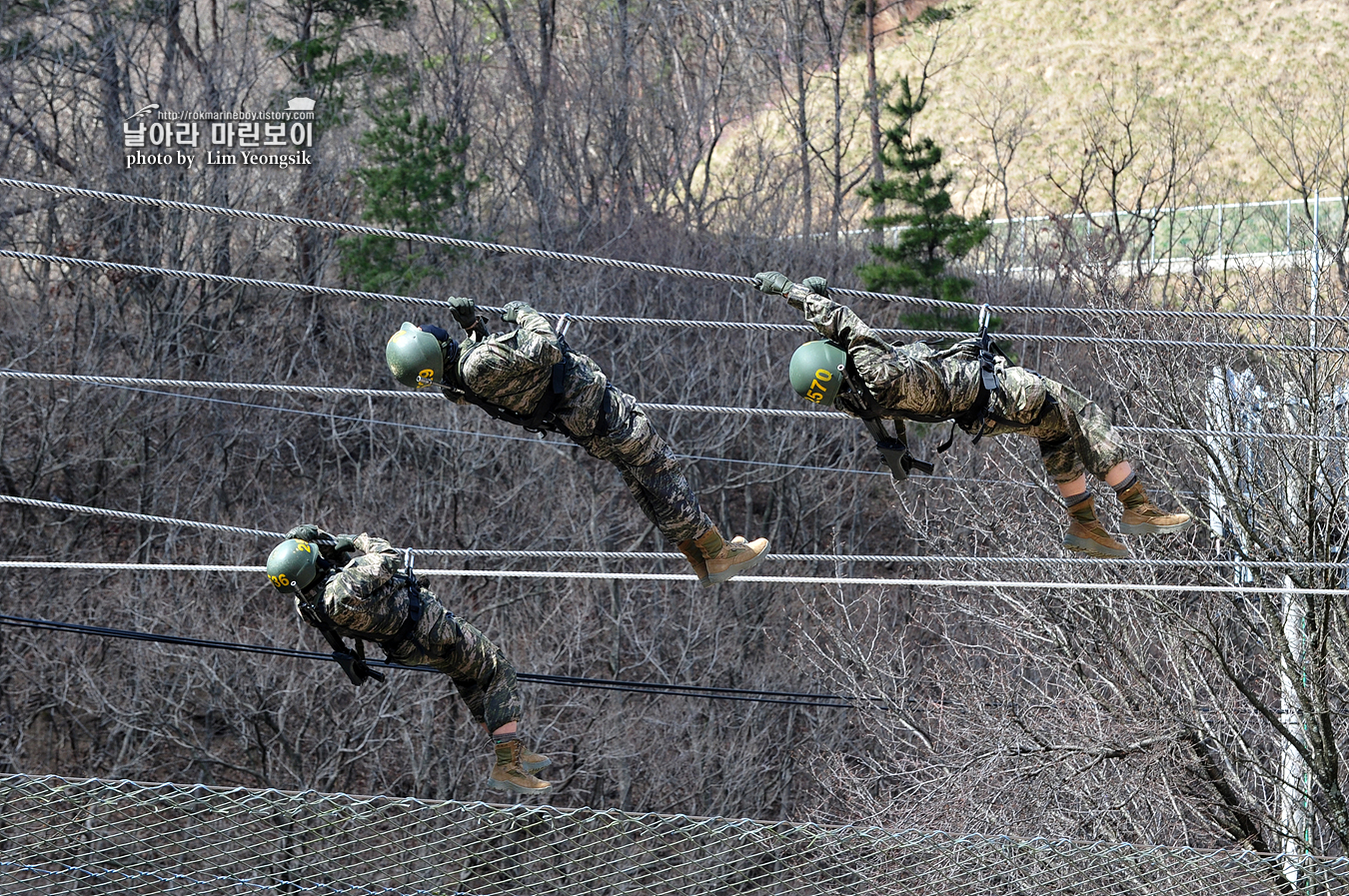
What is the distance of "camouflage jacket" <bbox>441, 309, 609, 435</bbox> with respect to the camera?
7.15 meters

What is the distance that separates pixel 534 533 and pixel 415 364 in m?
20.4

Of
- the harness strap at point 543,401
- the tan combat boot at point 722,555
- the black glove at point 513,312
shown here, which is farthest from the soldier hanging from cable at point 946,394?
the black glove at point 513,312

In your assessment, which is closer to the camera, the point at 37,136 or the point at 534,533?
the point at 534,533

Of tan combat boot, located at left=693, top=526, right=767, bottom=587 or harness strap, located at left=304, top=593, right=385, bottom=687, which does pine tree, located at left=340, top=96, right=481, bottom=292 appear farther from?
tan combat boot, located at left=693, top=526, right=767, bottom=587

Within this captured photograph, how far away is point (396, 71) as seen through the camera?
34688mm

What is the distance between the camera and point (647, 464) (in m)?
7.73

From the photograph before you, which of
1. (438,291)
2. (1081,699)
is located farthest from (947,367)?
(438,291)

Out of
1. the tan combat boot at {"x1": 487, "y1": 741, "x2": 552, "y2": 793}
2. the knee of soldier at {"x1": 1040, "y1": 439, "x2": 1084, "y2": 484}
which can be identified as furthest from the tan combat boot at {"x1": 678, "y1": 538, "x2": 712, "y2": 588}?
the knee of soldier at {"x1": 1040, "y1": 439, "x2": 1084, "y2": 484}

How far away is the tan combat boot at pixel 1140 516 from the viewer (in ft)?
25.0

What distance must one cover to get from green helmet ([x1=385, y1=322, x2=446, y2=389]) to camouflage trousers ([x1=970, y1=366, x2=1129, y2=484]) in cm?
264

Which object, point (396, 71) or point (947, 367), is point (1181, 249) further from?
point (947, 367)

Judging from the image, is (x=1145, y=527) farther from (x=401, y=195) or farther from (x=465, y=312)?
(x=401, y=195)

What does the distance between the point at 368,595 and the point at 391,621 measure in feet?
0.74

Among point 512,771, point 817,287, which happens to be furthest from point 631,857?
point 817,287
